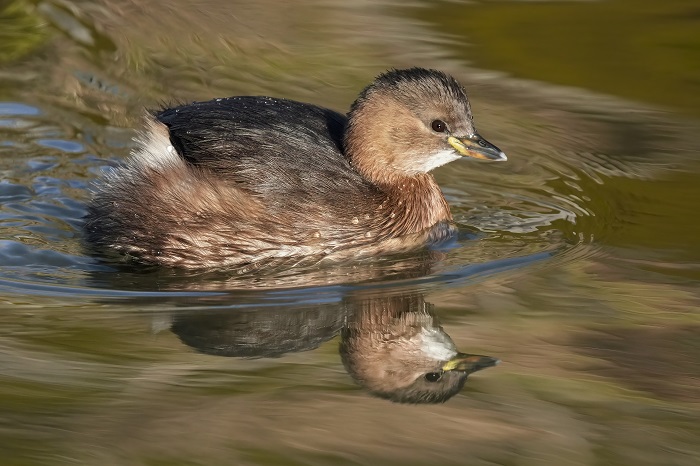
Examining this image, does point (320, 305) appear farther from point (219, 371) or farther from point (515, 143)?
point (515, 143)

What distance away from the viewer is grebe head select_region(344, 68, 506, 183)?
6926 mm

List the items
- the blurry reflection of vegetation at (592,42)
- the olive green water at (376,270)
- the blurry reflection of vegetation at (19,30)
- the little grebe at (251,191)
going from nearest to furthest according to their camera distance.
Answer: the olive green water at (376,270) < the little grebe at (251,191) < the blurry reflection of vegetation at (592,42) < the blurry reflection of vegetation at (19,30)

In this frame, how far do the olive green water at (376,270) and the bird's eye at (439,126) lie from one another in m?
0.59

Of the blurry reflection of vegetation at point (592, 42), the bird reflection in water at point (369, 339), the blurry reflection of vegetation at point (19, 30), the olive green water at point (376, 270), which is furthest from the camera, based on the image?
the blurry reflection of vegetation at point (19, 30)

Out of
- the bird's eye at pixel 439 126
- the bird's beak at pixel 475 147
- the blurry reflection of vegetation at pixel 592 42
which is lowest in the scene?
the bird's beak at pixel 475 147

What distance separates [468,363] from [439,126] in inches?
94.0

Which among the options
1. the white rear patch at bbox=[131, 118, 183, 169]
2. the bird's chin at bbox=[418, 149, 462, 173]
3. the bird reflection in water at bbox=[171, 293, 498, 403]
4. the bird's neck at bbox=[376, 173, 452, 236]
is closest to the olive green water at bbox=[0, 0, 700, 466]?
the bird reflection in water at bbox=[171, 293, 498, 403]

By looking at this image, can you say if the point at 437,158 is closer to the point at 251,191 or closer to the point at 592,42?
the point at 251,191

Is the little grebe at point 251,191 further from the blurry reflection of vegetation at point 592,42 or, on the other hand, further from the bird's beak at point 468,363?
the blurry reflection of vegetation at point 592,42

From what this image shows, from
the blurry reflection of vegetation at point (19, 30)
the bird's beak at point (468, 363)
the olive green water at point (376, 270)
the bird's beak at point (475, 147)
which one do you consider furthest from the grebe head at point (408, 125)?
the blurry reflection of vegetation at point (19, 30)

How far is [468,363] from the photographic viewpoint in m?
4.96

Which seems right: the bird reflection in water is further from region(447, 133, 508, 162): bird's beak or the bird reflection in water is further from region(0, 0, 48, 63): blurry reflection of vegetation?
region(0, 0, 48, 63): blurry reflection of vegetation

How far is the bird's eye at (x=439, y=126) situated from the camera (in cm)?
705

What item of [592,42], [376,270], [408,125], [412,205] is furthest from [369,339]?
[592,42]
